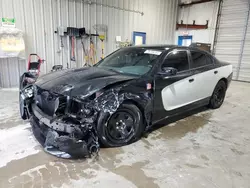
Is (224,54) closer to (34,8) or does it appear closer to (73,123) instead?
(34,8)

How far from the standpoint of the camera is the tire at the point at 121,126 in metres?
2.23

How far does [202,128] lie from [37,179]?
8.13 ft

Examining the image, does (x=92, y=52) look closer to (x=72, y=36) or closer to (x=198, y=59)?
(x=72, y=36)

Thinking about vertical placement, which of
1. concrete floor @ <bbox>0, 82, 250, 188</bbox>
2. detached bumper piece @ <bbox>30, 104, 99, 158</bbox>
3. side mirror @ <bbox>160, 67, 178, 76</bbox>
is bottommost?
concrete floor @ <bbox>0, 82, 250, 188</bbox>

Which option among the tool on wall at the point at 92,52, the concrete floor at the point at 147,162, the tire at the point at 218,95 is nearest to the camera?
the concrete floor at the point at 147,162

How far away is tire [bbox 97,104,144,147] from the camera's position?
2233 millimetres

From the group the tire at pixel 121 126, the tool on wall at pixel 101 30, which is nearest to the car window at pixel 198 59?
the tire at pixel 121 126

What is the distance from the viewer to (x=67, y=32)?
20.1ft

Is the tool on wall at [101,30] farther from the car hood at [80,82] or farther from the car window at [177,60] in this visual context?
the car hood at [80,82]

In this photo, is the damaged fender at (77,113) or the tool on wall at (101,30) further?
the tool on wall at (101,30)

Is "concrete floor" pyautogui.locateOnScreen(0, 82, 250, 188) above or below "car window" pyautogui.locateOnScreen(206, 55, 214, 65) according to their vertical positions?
below

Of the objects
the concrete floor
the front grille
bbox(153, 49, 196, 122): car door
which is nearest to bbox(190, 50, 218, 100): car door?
bbox(153, 49, 196, 122): car door

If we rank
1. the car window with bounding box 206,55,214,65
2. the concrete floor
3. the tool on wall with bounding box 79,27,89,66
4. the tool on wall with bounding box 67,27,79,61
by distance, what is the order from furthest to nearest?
the tool on wall with bounding box 79,27,89,66, the tool on wall with bounding box 67,27,79,61, the car window with bounding box 206,55,214,65, the concrete floor

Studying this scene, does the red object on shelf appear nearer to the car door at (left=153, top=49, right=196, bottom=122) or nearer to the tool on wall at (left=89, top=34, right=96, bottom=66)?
the tool on wall at (left=89, top=34, right=96, bottom=66)
